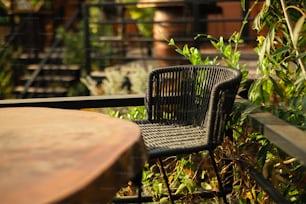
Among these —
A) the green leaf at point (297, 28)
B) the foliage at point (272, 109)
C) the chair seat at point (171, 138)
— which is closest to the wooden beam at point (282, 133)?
the foliage at point (272, 109)

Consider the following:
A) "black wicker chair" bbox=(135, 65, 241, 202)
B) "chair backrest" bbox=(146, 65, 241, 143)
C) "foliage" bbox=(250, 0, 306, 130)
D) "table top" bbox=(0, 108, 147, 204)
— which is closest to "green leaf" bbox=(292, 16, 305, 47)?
"foliage" bbox=(250, 0, 306, 130)

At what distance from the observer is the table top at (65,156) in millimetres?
1104

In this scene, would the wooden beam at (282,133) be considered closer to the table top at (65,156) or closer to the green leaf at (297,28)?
the green leaf at (297,28)

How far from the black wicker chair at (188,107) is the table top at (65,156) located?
60 centimetres

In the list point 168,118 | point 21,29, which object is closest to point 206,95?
point 168,118

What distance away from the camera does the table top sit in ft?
3.62

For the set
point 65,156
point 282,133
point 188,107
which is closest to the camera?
point 65,156

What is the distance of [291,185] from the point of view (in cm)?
257

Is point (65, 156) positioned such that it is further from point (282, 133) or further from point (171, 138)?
point (171, 138)

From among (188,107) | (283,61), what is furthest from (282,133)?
(188,107)

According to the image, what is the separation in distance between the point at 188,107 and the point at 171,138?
1.20 feet

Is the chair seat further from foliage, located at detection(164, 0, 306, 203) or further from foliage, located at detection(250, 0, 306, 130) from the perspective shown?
foliage, located at detection(250, 0, 306, 130)

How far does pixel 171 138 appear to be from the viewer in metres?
2.47

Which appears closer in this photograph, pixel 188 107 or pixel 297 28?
pixel 297 28
